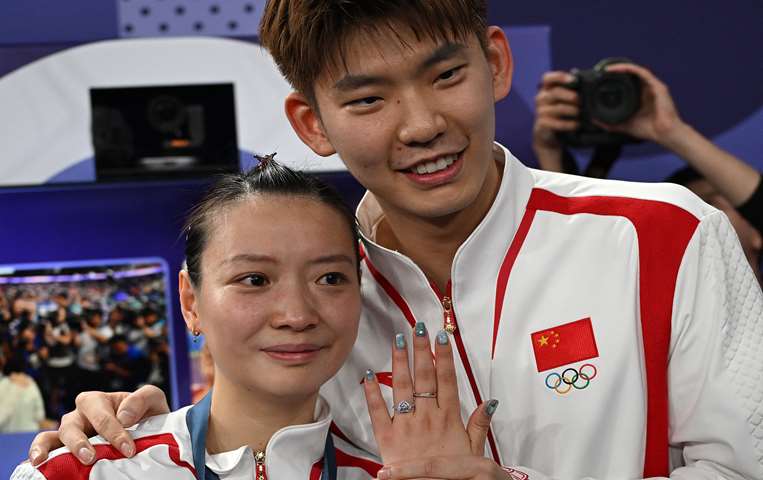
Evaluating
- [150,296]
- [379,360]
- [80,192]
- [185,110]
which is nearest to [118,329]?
[150,296]

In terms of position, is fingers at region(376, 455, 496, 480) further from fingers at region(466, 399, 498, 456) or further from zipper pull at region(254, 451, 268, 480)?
zipper pull at region(254, 451, 268, 480)

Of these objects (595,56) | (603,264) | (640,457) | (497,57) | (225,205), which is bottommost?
(640,457)

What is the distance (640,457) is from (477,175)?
0.46m

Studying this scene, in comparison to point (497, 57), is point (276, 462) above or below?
below

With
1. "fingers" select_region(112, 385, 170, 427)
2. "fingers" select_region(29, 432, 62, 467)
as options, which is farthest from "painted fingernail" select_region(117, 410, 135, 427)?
"fingers" select_region(29, 432, 62, 467)

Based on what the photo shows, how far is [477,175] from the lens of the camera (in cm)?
155

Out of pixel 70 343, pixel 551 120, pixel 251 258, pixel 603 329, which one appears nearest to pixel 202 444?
pixel 251 258

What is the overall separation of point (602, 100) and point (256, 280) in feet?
5.56

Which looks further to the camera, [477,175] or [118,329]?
[118,329]

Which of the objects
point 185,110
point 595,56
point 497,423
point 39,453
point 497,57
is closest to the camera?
point 39,453

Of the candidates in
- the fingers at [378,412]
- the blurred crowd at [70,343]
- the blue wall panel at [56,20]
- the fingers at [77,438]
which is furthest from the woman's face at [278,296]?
the blue wall panel at [56,20]

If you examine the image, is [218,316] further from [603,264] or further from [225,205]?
[603,264]

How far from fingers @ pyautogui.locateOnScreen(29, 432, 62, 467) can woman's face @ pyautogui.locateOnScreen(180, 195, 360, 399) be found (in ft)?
0.84

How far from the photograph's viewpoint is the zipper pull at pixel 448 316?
5.20 ft
